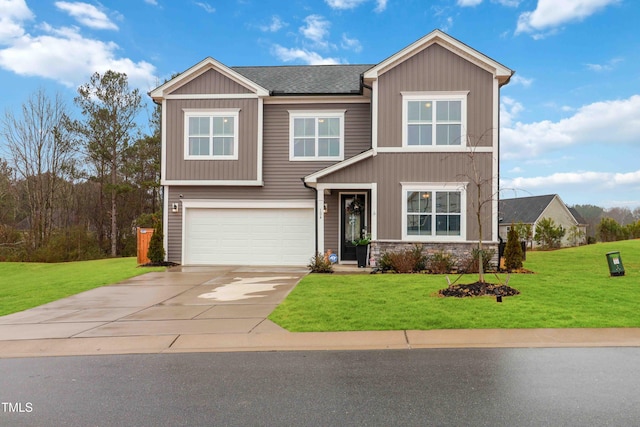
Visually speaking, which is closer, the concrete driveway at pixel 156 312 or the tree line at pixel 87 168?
the concrete driveway at pixel 156 312

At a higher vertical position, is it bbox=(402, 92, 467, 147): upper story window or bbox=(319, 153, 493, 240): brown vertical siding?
bbox=(402, 92, 467, 147): upper story window

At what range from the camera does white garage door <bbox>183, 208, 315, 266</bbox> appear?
15.7 m

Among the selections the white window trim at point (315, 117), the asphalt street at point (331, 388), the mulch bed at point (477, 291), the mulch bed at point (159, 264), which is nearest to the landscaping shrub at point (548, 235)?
the white window trim at point (315, 117)

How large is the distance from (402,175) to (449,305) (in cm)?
648

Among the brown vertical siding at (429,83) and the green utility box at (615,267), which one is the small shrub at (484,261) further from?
the brown vertical siding at (429,83)

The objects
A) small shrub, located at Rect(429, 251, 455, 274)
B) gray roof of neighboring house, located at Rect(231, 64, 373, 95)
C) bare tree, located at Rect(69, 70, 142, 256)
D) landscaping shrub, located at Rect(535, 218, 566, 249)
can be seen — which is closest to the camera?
small shrub, located at Rect(429, 251, 455, 274)

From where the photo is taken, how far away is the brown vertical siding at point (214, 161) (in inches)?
600

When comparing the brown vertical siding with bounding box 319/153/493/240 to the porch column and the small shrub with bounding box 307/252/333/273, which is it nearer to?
the porch column

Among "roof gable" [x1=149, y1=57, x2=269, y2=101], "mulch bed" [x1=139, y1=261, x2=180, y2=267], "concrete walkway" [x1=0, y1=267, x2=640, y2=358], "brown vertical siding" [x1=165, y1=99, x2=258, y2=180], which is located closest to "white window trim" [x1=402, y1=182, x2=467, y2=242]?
"concrete walkway" [x1=0, y1=267, x2=640, y2=358]

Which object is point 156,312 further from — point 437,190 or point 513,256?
point 513,256

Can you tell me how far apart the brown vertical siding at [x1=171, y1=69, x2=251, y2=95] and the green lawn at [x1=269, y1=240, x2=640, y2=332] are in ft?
26.5

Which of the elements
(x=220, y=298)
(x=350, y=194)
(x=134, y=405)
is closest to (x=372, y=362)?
(x=134, y=405)

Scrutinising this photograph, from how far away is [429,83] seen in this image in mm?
13648

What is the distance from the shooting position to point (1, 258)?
24.9 meters
